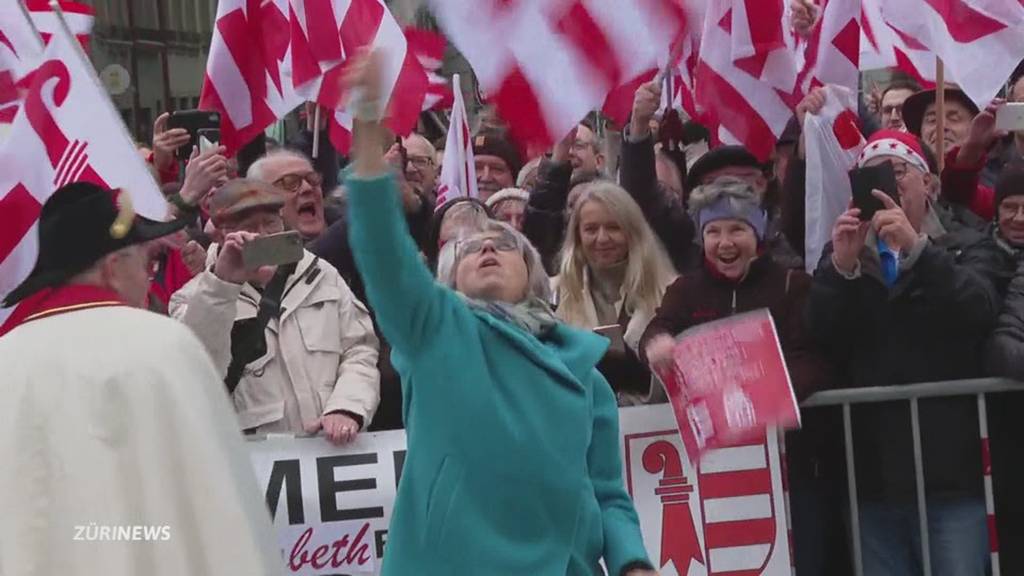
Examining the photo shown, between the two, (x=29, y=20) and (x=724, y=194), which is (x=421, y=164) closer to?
(x=29, y=20)

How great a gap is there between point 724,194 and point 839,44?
153 centimetres

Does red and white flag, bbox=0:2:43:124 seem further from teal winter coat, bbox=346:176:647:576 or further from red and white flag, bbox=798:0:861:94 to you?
teal winter coat, bbox=346:176:647:576

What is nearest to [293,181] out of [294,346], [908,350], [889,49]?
[294,346]

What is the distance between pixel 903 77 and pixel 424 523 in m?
6.26

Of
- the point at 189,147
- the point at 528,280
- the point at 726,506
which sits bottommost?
the point at 726,506

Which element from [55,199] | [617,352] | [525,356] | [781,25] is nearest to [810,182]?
[781,25]

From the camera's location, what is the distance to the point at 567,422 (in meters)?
5.64

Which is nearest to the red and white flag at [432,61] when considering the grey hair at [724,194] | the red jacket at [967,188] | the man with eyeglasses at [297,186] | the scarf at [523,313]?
the man with eyeglasses at [297,186]

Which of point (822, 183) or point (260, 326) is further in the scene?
point (822, 183)

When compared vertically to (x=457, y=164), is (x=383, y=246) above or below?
below

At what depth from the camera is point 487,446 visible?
5516 mm

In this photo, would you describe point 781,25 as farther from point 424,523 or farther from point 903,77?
point 424,523

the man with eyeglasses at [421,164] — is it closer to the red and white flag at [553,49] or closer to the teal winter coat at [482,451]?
the red and white flag at [553,49]

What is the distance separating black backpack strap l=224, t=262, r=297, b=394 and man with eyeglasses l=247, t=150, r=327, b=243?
36.4 inches
